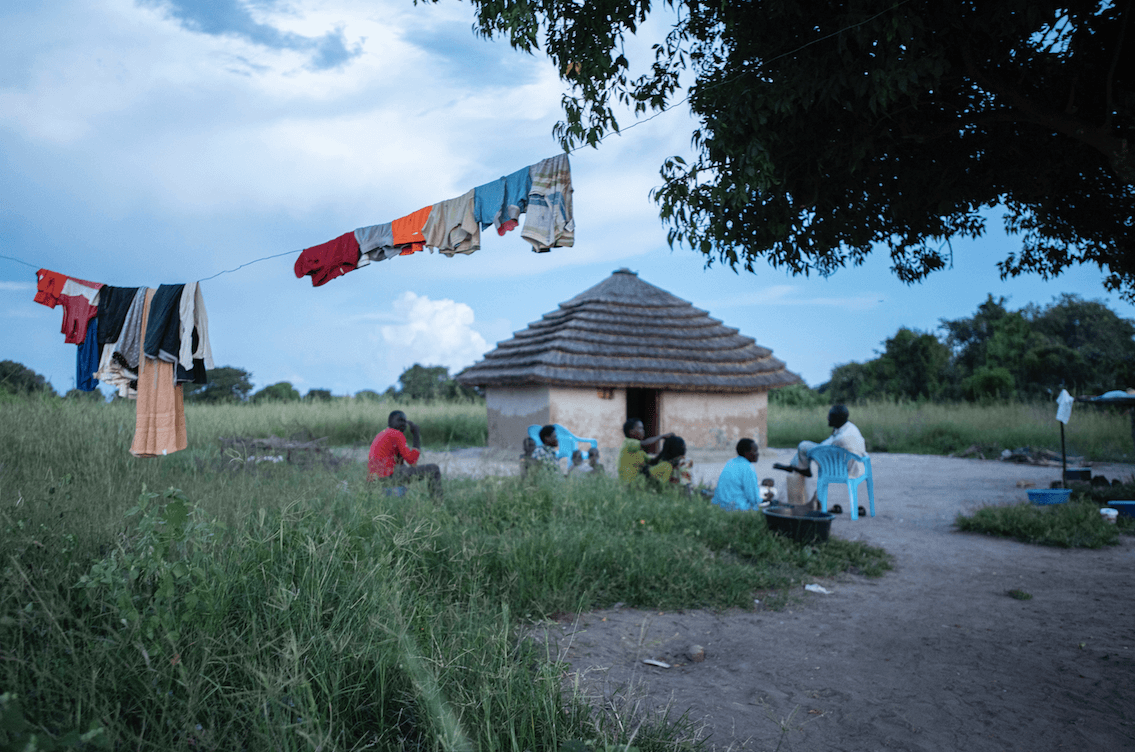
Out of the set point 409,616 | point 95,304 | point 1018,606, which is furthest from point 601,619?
point 95,304

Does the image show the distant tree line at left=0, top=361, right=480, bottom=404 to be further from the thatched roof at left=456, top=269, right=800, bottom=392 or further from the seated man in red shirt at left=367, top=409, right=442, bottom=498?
the thatched roof at left=456, top=269, right=800, bottom=392

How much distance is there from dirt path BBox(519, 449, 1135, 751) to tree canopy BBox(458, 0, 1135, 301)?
3.22 metres

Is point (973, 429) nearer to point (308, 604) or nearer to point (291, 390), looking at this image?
point (308, 604)

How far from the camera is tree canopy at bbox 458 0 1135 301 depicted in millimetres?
5027

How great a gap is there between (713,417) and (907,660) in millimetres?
12197

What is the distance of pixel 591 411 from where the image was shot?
14391 millimetres

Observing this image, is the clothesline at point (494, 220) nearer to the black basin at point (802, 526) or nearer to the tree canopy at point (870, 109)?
the tree canopy at point (870, 109)

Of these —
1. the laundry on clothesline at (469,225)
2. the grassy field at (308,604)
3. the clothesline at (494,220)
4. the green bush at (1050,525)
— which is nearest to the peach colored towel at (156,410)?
the grassy field at (308,604)

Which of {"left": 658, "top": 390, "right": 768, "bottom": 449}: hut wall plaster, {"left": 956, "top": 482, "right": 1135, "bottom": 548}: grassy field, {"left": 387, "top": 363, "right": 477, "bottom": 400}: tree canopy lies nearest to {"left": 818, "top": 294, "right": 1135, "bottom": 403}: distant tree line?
{"left": 658, "top": 390, "right": 768, "bottom": 449}: hut wall plaster

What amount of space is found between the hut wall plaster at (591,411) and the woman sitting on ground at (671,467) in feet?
18.9

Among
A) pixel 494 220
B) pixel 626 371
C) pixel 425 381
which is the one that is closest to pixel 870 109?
pixel 494 220

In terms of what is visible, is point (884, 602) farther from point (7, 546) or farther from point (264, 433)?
point (264, 433)

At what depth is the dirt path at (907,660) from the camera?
10.2 ft

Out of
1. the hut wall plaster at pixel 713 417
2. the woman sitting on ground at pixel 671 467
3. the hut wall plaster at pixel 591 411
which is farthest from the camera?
the hut wall plaster at pixel 713 417
